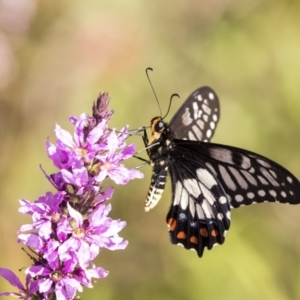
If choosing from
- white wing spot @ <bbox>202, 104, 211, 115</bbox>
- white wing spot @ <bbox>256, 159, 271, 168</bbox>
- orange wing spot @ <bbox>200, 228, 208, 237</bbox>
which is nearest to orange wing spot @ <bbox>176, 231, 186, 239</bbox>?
orange wing spot @ <bbox>200, 228, 208, 237</bbox>

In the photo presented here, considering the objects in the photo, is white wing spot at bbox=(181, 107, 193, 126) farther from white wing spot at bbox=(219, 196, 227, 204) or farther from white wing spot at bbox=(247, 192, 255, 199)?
white wing spot at bbox=(247, 192, 255, 199)

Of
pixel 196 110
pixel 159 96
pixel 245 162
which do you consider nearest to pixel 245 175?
pixel 245 162

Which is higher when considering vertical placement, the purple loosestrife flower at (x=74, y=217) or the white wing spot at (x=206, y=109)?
the white wing spot at (x=206, y=109)

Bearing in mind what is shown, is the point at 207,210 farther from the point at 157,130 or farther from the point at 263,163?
the point at 157,130

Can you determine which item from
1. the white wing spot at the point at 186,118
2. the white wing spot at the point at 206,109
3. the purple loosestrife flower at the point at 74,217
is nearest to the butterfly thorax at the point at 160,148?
→ the white wing spot at the point at 186,118

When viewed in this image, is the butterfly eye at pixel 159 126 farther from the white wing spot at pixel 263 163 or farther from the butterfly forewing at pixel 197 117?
the white wing spot at pixel 263 163

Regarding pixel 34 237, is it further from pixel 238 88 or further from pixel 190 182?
pixel 238 88

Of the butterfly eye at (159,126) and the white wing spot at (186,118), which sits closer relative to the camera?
the butterfly eye at (159,126)
